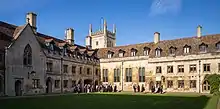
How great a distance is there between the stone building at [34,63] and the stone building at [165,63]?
5740mm

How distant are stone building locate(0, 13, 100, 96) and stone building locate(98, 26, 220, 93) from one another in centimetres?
574

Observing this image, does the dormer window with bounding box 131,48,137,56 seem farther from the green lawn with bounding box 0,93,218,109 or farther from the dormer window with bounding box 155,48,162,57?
the green lawn with bounding box 0,93,218,109

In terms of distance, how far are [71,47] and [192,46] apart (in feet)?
60.9

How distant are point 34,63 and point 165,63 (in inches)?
784

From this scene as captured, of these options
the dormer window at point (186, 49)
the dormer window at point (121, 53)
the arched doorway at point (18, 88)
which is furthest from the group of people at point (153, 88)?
the arched doorway at point (18, 88)

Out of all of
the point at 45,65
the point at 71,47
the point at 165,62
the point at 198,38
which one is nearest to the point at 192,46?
the point at 198,38

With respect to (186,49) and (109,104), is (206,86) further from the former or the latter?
(109,104)

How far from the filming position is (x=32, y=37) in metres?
33.2

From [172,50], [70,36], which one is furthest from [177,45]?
[70,36]

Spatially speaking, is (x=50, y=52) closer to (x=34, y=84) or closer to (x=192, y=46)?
(x=34, y=84)

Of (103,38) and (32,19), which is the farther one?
(103,38)

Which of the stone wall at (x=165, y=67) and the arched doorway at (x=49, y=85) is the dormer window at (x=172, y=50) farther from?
the arched doorway at (x=49, y=85)

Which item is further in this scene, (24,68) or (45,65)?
(45,65)

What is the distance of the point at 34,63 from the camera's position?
33.5m
